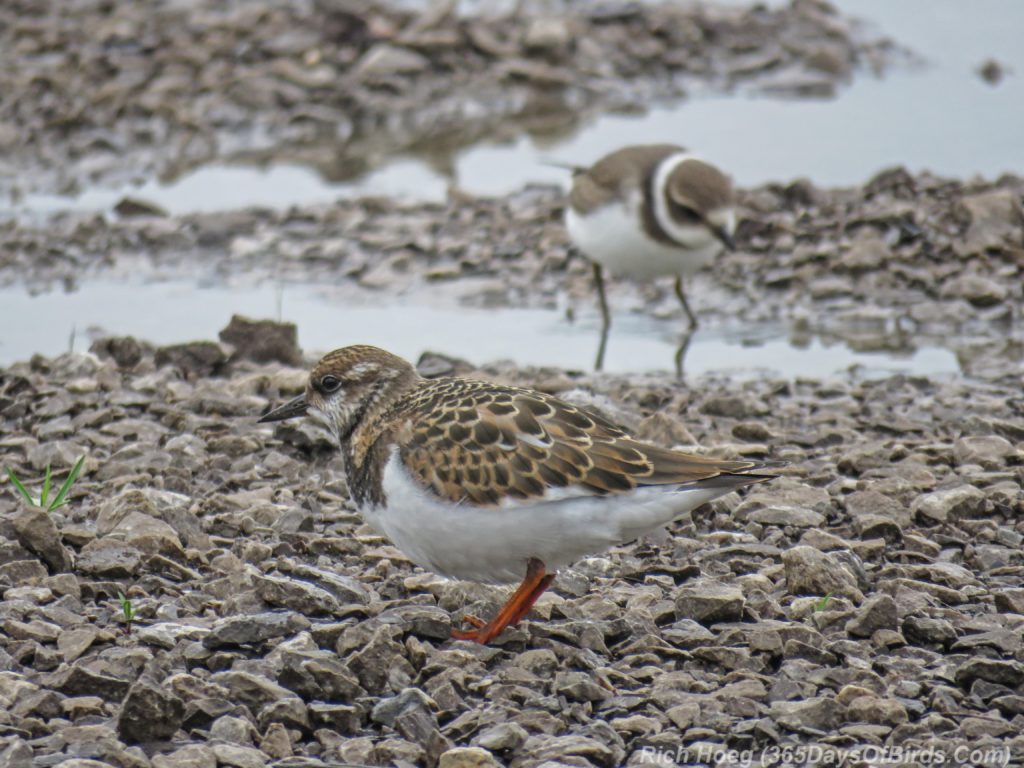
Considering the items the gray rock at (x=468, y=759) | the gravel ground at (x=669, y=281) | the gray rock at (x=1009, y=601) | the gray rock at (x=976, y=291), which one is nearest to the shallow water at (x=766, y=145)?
the gravel ground at (x=669, y=281)

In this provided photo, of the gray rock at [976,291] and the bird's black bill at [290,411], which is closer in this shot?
the bird's black bill at [290,411]

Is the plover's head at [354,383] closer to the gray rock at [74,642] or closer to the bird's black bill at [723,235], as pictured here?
the gray rock at [74,642]

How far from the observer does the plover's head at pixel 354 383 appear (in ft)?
19.3

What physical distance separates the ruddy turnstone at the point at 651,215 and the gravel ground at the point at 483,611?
3.06m

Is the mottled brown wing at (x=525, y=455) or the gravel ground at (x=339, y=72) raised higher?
the gravel ground at (x=339, y=72)

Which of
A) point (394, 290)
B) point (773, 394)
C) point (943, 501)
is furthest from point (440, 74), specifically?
point (943, 501)

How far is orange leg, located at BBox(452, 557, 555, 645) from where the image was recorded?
523 centimetres

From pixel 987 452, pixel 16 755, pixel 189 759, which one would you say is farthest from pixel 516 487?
pixel 987 452

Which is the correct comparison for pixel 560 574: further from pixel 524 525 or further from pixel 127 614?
pixel 127 614

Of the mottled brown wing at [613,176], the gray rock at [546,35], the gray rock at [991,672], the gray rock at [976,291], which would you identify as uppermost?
the gray rock at [546,35]

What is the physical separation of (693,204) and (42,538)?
6.12 m

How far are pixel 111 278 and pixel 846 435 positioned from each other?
669 centimetres

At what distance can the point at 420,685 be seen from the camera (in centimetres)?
492

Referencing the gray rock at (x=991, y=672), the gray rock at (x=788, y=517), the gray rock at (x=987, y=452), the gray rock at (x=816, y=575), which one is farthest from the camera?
the gray rock at (x=987, y=452)
